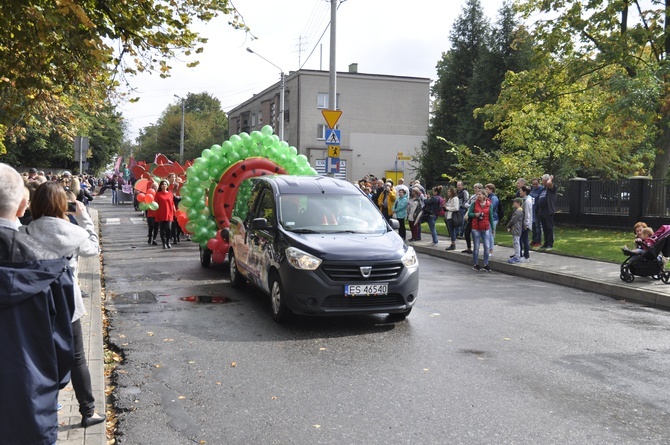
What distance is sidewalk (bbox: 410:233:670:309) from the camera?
10.4m

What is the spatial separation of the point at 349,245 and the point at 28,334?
17.0ft

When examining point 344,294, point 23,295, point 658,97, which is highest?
point 658,97

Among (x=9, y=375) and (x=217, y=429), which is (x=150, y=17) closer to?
(x=217, y=429)

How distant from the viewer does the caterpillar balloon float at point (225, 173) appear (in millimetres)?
12969

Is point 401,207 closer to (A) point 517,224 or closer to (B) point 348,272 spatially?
(A) point 517,224

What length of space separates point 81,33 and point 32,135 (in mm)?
51115

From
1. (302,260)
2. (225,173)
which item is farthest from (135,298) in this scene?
(225,173)

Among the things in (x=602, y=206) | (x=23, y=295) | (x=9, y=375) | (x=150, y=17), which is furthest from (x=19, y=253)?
(x=602, y=206)

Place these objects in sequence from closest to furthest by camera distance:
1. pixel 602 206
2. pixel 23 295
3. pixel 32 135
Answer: pixel 23 295 < pixel 602 206 < pixel 32 135

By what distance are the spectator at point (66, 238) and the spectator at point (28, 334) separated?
63cm

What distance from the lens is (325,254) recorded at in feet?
24.4

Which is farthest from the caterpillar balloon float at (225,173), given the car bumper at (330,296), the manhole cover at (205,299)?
A: the car bumper at (330,296)

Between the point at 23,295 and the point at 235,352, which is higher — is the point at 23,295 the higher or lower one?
the higher one

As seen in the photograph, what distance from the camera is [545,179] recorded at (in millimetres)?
16141
